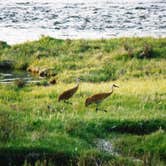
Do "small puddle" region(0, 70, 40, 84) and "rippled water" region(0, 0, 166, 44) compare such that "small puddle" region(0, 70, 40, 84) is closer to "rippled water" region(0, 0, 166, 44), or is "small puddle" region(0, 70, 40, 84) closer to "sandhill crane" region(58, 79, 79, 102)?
"sandhill crane" region(58, 79, 79, 102)

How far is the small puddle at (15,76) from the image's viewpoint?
32.7 metres

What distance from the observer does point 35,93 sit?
2478cm

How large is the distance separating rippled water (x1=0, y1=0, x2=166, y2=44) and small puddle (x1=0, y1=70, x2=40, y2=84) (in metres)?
14.1

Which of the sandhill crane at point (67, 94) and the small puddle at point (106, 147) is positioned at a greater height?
the small puddle at point (106, 147)

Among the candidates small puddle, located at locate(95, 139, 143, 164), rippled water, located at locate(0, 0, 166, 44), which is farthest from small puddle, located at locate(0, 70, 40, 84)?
small puddle, located at locate(95, 139, 143, 164)

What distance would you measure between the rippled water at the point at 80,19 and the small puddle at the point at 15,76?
→ 555 inches

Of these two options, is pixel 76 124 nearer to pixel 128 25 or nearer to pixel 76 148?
pixel 76 148

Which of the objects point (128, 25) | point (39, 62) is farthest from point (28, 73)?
point (128, 25)

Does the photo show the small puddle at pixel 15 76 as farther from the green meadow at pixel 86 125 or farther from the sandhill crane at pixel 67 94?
the sandhill crane at pixel 67 94

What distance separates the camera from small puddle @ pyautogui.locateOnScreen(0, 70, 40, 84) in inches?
1287

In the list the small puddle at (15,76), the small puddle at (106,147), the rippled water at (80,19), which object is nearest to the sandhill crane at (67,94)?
the small puddle at (106,147)

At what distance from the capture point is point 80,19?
2628 inches

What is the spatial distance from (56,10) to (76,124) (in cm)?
6177

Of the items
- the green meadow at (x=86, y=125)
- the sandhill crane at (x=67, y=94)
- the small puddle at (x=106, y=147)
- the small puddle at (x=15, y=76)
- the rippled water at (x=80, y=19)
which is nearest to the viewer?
the green meadow at (x=86, y=125)
